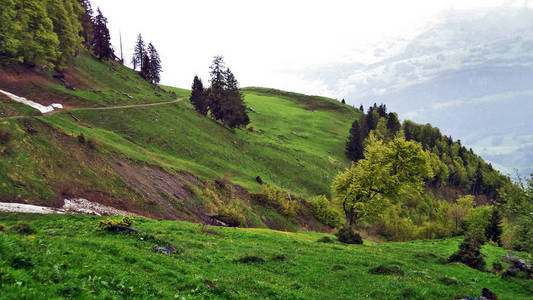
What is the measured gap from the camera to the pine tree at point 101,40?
320ft

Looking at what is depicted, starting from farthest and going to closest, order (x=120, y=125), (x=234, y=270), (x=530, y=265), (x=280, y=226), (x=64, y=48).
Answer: (x=64, y=48) → (x=120, y=125) → (x=280, y=226) → (x=530, y=265) → (x=234, y=270)

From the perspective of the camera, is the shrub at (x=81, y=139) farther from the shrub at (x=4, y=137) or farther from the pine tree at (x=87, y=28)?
the pine tree at (x=87, y=28)

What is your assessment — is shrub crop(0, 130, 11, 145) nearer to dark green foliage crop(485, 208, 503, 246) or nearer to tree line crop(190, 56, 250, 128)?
tree line crop(190, 56, 250, 128)

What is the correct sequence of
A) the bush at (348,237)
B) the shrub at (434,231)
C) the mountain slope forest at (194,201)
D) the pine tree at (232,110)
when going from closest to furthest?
the mountain slope forest at (194,201), the bush at (348,237), the shrub at (434,231), the pine tree at (232,110)

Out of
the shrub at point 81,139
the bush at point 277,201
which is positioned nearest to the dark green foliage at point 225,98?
the bush at point 277,201

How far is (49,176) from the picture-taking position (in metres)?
30.4

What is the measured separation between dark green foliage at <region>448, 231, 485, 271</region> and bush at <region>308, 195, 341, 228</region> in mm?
33023

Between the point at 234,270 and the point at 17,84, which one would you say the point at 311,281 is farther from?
the point at 17,84

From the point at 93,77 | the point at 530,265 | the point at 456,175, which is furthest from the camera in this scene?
the point at 456,175

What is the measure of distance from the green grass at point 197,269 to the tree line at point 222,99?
59937 millimetres

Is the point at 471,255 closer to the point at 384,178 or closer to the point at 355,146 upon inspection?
the point at 384,178

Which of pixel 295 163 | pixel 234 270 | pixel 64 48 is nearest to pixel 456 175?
pixel 295 163

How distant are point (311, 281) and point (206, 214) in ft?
88.9

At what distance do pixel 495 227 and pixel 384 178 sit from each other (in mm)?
34929
